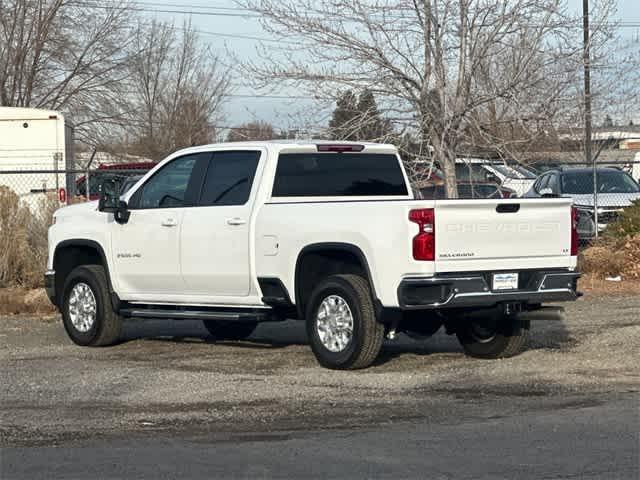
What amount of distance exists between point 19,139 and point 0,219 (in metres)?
8.58

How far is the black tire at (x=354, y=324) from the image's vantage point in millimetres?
10453

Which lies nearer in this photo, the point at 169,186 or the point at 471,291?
the point at 471,291

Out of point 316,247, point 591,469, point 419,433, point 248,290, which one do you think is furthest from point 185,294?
point 591,469

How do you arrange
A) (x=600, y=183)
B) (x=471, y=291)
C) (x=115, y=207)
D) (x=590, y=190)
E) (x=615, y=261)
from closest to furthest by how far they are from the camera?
(x=471, y=291) → (x=115, y=207) → (x=615, y=261) → (x=590, y=190) → (x=600, y=183)

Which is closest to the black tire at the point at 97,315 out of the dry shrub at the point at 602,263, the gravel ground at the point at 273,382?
the gravel ground at the point at 273,382

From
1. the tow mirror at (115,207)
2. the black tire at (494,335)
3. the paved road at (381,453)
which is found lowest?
the paved road at (381,453)

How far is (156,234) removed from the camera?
40.0 ft

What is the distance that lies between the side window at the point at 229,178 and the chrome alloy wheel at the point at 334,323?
1351mm

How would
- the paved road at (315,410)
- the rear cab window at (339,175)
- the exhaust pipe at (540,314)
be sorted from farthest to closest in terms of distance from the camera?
the rear cab window at (339,175) → the exhaust pipe at (540,314) → the paved road at (315,410)

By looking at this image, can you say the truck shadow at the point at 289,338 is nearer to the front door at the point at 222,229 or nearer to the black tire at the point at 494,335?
the black tire at the point at 494,335

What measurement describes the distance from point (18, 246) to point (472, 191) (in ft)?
21.2

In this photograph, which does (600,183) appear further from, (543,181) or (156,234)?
(156,234)

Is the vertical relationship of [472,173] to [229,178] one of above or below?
above

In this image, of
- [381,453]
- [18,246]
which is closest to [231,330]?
[18,246]
